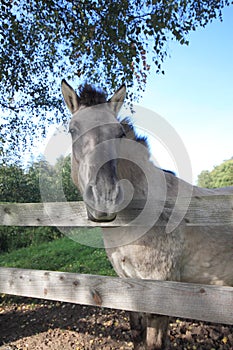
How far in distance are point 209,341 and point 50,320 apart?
2179 millimetres

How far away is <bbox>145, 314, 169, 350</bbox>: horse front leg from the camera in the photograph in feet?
8.15

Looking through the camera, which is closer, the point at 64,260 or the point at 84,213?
the point at 84,213

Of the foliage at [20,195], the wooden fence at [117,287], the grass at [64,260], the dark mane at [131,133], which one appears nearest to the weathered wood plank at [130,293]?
the wooden fence at [117,287]

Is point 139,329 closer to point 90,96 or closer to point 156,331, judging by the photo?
point 156,331

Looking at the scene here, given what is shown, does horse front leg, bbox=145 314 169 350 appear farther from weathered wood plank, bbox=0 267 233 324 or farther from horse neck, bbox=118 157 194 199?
horse neck, bbox=118 157 194 199

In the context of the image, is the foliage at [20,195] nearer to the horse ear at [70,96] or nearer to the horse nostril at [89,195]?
the horse ear at [70,96]

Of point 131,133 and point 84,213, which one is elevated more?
point 131,133

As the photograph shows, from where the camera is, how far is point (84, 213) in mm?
2268

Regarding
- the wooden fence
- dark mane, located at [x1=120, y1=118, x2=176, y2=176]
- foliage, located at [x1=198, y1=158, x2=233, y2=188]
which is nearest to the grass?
the wooden fence

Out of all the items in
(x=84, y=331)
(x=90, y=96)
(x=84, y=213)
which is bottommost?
(x=84, y=331)

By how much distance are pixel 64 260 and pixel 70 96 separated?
225 inches

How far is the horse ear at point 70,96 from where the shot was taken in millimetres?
2734

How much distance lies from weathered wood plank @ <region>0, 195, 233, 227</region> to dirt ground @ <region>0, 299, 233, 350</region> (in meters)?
1.80

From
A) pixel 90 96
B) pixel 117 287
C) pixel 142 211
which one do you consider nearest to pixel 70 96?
pixel 90 96
